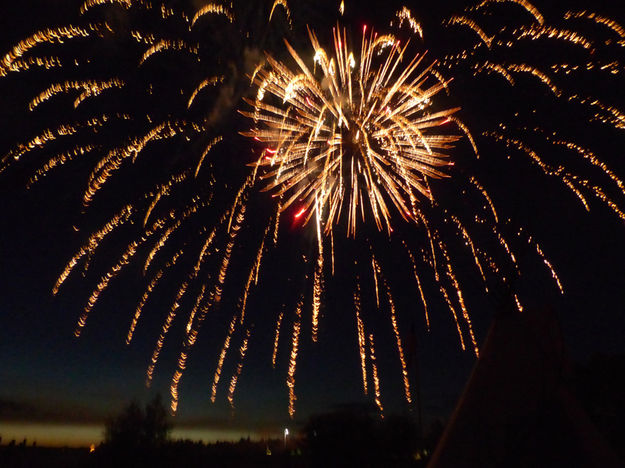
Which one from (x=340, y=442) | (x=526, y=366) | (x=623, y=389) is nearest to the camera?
(x=526, y=366)

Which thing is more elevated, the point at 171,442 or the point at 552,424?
the point at 171,442

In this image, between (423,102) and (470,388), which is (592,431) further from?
(423,102)

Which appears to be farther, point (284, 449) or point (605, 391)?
point (284, 449)

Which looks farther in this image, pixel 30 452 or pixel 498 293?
pixel 30 452

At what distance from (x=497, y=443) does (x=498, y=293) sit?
2.43m

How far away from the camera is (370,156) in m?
11.6

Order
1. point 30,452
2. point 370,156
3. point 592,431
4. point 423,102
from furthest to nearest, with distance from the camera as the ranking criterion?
point 30,452
point 370,156
point 423,102
point 592,431

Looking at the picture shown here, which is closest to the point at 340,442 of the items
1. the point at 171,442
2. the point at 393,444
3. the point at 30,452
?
the point at 393,444

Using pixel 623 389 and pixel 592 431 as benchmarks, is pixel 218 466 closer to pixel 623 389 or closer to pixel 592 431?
pixel 623 389

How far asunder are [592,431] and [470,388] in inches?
60.7

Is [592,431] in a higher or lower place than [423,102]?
lower

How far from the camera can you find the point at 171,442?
3159cm

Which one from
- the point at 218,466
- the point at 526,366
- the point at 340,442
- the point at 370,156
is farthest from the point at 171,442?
the point at 526,366

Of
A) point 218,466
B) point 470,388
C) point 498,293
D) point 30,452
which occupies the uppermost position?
point 30,452
